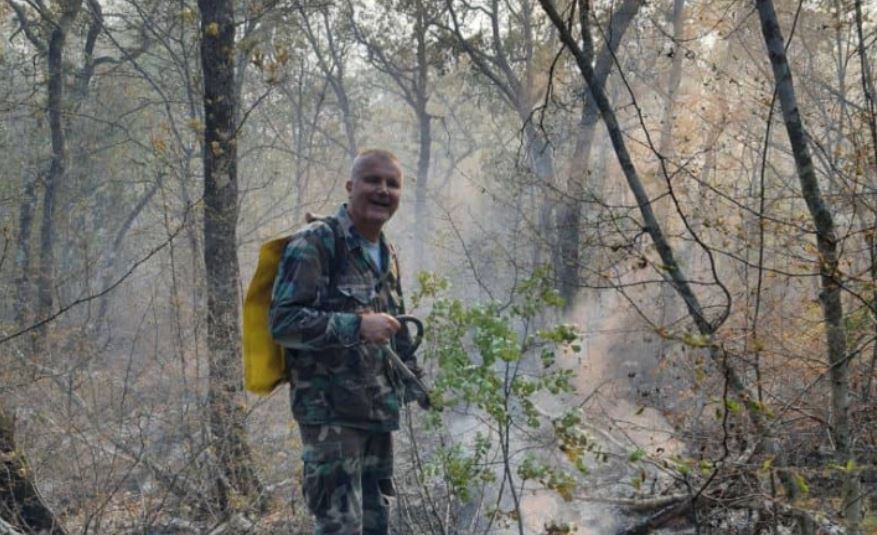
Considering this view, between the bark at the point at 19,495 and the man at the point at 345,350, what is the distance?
96.0 inches

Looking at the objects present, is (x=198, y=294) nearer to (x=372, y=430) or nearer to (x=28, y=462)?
(x=28, y=462)

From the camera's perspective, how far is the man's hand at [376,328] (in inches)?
117

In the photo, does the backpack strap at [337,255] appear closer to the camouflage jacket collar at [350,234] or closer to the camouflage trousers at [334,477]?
the camouflage jacket collar at [350,234]

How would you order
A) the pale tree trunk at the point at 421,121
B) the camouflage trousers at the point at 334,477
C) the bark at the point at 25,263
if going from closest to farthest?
the camouflage trousers at the point at 334,477 → the bark at the point at 25,263 → the pale tree trunk at the point at 421,121

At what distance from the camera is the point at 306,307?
3012mm

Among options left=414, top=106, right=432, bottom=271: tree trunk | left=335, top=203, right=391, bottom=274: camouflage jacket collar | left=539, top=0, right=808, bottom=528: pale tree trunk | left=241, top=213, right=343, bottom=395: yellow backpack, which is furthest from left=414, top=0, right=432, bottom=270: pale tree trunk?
left=241, top=213, right=343, bottom=395: yellow backpack

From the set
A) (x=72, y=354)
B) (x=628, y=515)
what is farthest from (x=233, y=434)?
(x=72, y=354)

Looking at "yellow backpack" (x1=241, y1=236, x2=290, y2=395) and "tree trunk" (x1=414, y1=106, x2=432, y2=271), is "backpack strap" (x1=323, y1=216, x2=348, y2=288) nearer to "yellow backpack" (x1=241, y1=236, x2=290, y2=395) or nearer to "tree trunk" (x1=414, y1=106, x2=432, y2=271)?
"yellow backpack" (x1=241, y1=236, x2=290, y2=395)

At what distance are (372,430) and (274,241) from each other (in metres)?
0.91

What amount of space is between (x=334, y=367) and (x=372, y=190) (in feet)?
2.57

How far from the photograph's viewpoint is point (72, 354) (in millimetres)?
9156

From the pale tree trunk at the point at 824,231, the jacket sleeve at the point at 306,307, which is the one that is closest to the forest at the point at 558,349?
the pale tree trunk at the point at 824,231

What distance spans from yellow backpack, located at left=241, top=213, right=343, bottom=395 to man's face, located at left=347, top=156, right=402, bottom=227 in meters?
0.14

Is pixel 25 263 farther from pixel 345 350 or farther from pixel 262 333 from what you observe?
pixel 345 350
